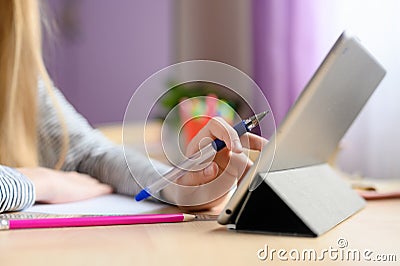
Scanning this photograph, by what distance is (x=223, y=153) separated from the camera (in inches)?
23.9

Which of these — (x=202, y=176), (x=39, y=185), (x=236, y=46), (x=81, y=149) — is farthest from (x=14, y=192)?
(x=236, y=46)

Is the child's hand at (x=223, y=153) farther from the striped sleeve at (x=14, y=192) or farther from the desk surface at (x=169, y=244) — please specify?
the striped sleeve at (x=14, y=192)

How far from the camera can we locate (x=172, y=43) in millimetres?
2516

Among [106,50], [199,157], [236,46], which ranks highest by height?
[199,157]

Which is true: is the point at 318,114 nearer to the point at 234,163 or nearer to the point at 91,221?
the point at 234,163

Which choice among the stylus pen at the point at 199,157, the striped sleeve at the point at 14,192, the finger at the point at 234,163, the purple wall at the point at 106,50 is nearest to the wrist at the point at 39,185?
the striped sleeve at the point at 14,192

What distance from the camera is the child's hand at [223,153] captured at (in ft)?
1.93

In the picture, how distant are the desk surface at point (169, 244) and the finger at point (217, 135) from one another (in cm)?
7

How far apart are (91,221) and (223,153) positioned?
0.13 m

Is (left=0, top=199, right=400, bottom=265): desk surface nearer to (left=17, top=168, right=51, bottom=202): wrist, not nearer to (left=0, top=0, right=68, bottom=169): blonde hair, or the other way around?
(left=17, top=168, right=51, bottom=202): wrist

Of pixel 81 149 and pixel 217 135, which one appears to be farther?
pixel 81 149

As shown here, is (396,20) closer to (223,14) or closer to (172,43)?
(223,14)

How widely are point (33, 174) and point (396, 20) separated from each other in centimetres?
78

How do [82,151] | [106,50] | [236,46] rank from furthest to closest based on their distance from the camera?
[106,50] → [236,46] → [82,151]
